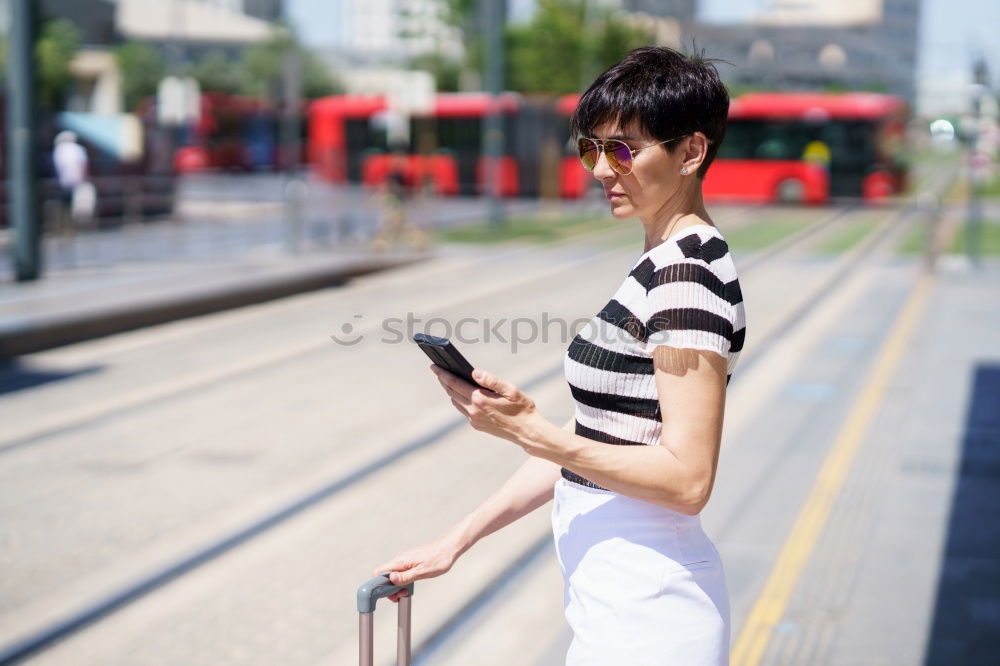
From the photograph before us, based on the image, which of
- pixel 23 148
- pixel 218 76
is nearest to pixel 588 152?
pixel 23 148

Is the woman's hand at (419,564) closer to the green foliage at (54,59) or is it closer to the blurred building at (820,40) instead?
the blurred building at (820,40)

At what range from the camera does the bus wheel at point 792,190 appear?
34.2 metres

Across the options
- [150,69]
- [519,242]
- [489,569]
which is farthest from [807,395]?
[150,69]

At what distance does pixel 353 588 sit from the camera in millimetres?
5488

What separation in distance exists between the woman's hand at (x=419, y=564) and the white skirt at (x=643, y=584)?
306 millimetres

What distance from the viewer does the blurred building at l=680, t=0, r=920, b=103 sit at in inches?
235

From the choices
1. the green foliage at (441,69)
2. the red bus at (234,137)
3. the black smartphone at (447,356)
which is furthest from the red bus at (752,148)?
the green foliage at (441,69)

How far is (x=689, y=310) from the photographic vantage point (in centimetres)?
203

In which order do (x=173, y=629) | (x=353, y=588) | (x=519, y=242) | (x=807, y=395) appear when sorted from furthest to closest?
(x=519, y=242)
(x=807, y=395)
(x=353, y=588)
(x=173, y=629)

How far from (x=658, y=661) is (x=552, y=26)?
58274 mm

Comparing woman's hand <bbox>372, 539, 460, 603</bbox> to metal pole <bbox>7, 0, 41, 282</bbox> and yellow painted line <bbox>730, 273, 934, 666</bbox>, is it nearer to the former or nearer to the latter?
yellow painted line <bbox>730, 273, 934, 666</bbox>

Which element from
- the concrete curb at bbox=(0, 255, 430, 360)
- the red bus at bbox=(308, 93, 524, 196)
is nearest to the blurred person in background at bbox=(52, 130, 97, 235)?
the concrete curb at bbox=(0, 255, 430, 360)

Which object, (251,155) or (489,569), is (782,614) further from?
(251,155)

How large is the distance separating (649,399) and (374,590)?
0.66 meters
